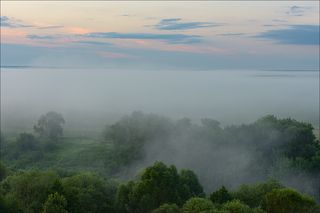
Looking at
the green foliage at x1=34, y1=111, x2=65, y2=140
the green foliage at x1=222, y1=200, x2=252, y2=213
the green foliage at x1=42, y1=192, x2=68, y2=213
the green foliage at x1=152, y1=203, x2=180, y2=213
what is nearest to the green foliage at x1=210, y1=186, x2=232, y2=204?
the green foliage at x1=222, y1=200, x2=252, y2=213

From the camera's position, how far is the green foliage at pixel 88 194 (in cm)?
4222

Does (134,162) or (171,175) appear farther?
(134,162)

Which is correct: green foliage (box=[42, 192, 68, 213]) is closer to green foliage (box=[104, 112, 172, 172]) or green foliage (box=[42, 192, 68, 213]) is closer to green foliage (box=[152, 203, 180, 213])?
green foliage (box=[152, 203, 180, 213])

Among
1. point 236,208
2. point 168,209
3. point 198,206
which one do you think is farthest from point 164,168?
point 236,208

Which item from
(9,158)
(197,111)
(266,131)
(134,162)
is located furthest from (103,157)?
(197,111)

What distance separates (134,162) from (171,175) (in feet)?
122

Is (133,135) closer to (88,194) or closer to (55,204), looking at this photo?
(88,194)

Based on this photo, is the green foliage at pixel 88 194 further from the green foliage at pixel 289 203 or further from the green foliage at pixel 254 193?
the green foliage at pixel 289 203

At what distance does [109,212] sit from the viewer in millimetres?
46656

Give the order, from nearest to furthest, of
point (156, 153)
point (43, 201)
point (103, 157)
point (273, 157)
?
point (43, 201) < point (273, 157) < point (156, 153) < point (103, 157)

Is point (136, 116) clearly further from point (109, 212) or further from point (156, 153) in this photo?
point (109, 212)

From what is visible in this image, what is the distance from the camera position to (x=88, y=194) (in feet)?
150

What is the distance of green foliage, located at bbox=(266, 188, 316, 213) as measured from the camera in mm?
39094

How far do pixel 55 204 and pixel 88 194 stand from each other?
7.81m
